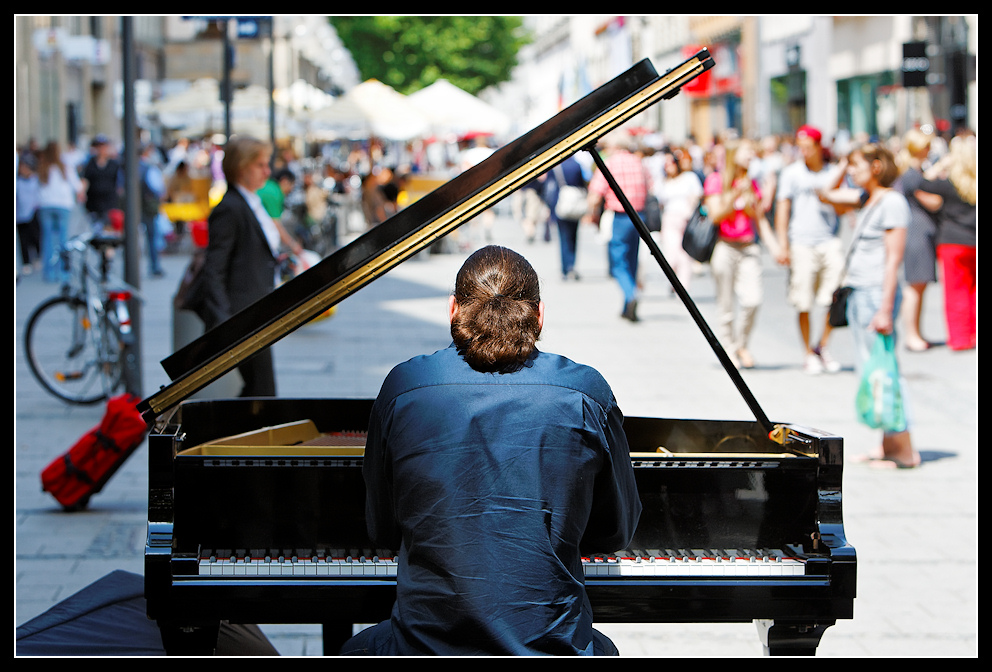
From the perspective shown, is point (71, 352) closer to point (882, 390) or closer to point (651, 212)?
point (882, 390)

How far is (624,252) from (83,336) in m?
5.73

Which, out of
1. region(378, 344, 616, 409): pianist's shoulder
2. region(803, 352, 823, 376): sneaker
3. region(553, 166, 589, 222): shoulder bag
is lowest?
region(803, 352, 823, 376): sneaker

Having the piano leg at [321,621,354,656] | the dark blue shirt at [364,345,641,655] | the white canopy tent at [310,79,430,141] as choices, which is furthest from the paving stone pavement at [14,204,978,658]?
the white canopy tent at [310,79,430,141]

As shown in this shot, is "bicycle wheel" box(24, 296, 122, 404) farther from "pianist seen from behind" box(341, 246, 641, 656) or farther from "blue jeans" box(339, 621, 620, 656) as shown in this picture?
"pianist seen from behind" box(341, 246, 641, 656)

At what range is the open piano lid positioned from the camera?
3230mm

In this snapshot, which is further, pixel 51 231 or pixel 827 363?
pixel 51 231

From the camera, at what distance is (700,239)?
381 inches

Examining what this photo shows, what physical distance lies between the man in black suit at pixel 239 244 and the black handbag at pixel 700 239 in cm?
397

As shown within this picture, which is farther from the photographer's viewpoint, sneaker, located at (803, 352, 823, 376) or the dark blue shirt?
sneaker, located at (803, 352, 823, 376)


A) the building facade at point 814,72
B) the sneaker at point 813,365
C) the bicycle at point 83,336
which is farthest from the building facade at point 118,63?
the building facade at point 814,72

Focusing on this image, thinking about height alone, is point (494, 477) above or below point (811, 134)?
below

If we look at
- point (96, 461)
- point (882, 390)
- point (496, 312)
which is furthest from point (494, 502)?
point (882, 390)

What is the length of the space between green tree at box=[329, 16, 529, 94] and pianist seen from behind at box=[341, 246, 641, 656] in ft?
170
